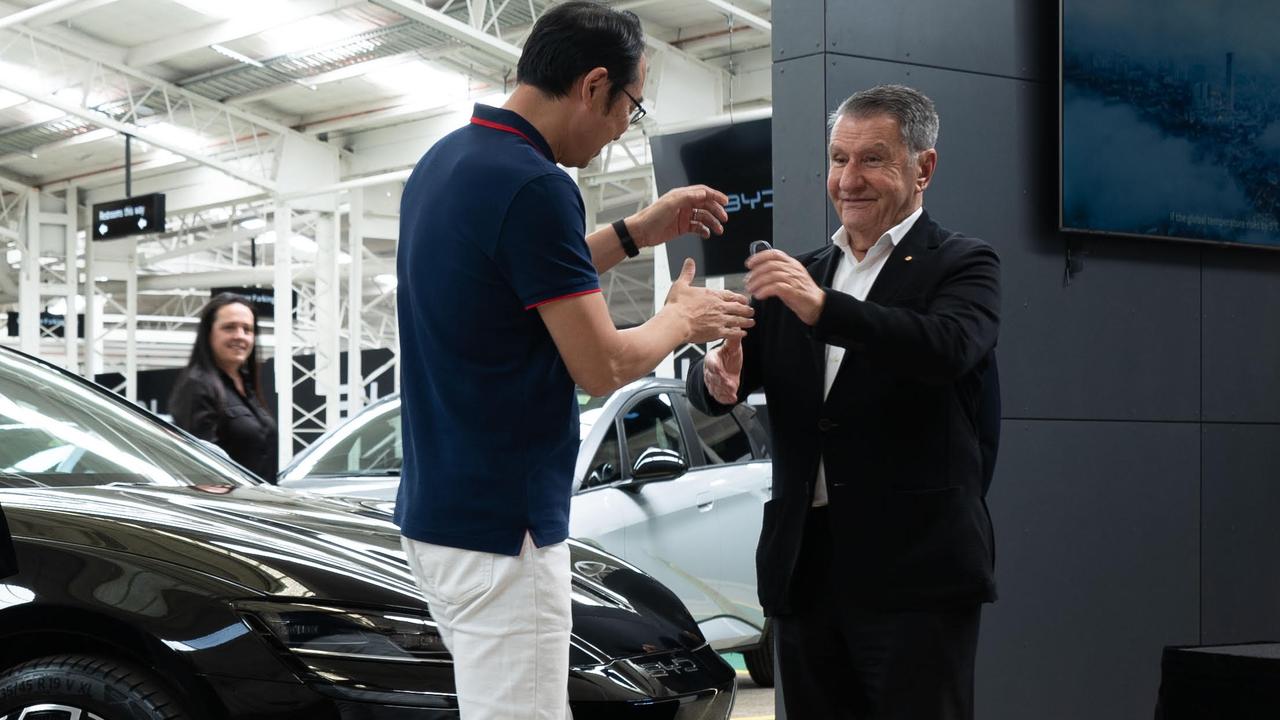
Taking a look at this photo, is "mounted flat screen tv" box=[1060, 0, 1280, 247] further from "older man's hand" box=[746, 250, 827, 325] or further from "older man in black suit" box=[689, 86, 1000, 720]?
"older man's hand" box=[746, 250, 827, 325]

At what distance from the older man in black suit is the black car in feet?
1.75

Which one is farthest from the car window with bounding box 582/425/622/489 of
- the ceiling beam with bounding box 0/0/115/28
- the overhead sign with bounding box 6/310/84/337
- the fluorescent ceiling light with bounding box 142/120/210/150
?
the overhead sign with bounding box 6/310/84/337

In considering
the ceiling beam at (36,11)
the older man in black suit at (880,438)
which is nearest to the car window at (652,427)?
the older man in black suit at (880,438)

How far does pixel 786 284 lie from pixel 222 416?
350 centimetres

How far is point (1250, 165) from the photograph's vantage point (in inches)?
173

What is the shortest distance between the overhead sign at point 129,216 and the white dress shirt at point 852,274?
17.8m

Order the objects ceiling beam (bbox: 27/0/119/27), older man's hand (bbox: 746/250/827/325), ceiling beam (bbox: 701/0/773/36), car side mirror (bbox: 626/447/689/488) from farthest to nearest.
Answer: ceiling beam (bbox: 27/0/119/27) → ceiling beam (bbox: 701/0/773/36) → car side mirror (bbox: 626/447/689/488) → older man's hand (bbox: 746/250/827/325)

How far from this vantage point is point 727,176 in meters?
8.06

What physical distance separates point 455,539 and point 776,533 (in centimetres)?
76

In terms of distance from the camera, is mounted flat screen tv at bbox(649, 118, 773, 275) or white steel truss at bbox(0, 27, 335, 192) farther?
white steel truss at bbox(0, 27, 335, 192)

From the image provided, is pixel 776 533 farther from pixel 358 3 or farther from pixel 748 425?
pixel 358 3

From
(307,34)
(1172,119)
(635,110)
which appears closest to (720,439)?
(1172,119)

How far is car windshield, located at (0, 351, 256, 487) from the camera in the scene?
3314mm

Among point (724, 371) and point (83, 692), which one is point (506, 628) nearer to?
point (724, 371)
